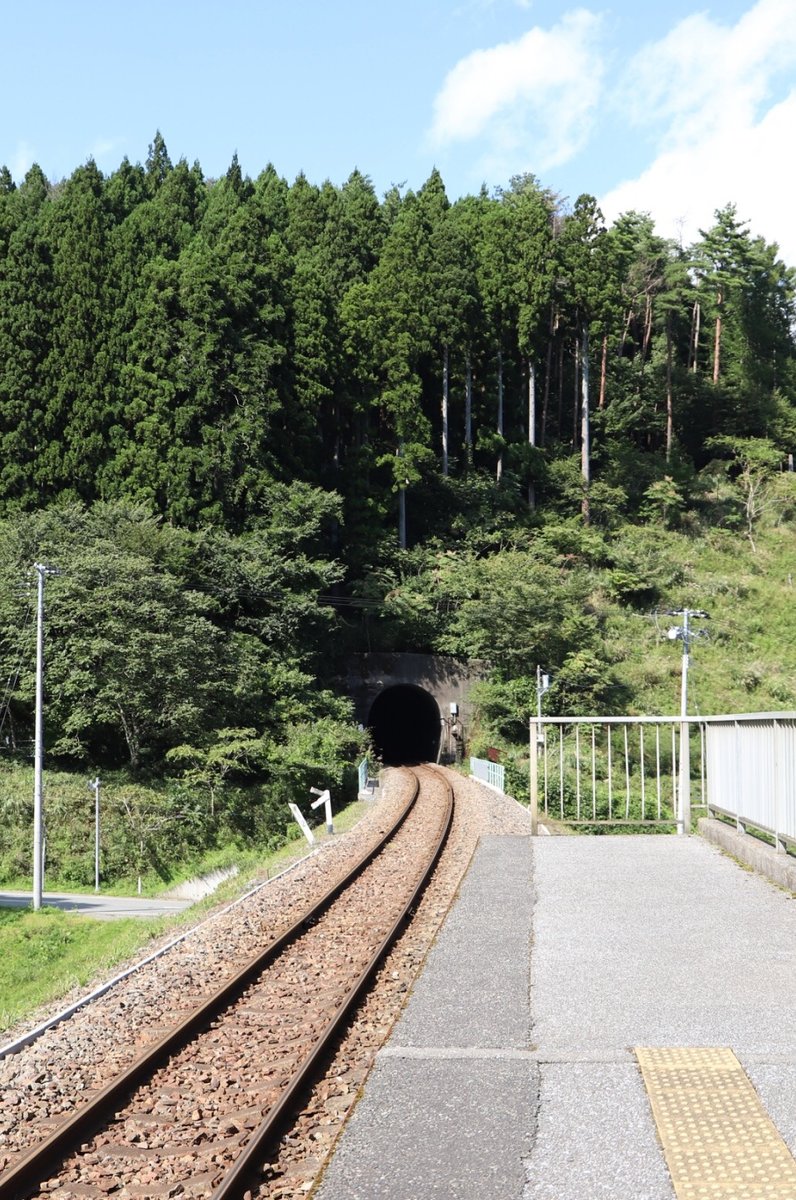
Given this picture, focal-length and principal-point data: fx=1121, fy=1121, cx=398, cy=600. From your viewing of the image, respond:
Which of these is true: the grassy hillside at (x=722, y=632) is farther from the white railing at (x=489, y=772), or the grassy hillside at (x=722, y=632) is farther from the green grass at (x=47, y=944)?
the green grass at (x=47, y=944)

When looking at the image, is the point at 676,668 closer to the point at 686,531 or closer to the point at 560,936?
the point at 686,531

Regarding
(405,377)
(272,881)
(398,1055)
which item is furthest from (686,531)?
(398,1055)

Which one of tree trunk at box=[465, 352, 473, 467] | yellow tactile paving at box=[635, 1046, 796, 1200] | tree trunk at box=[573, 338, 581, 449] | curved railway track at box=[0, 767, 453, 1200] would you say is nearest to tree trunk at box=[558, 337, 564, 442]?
tree trunk at box=[573, 338, 581, 449]

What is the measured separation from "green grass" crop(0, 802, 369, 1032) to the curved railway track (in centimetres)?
404

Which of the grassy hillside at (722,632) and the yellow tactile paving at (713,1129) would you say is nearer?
the yellow tactile paving at (713,1129)

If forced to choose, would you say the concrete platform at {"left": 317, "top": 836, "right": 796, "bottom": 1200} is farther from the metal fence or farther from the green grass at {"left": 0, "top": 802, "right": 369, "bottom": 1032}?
the green grass at {"left": 0, "top": 802, "right": 369, "bottom": 1032}

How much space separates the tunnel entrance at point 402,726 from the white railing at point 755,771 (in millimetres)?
29593

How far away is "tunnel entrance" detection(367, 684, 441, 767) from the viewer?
43.9 meters

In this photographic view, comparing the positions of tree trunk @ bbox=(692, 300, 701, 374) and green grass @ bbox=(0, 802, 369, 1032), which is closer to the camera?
green grass @ bbox=(0, 802, 369, 1032)

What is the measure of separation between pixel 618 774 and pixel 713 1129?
69.8ft

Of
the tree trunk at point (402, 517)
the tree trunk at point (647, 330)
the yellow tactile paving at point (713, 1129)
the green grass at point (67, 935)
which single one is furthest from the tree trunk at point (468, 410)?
the yellow tactile paving at point (713, 1129)

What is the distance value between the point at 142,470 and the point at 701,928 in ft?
97.0

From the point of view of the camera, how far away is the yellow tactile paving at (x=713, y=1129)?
3951mm

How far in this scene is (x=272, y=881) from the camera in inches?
514
